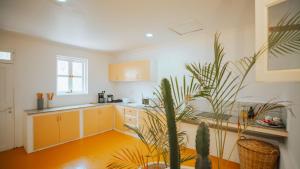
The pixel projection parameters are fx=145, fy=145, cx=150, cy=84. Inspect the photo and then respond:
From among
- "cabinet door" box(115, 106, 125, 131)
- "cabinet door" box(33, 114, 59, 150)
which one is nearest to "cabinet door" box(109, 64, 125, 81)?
"cabinet door" box(115, 106, 125, 131)

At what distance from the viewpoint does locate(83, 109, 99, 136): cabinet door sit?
384 centimetres

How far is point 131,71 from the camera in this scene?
4184mm

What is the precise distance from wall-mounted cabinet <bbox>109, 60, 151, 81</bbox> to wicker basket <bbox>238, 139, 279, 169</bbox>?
251 cm

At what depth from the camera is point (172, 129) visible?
2.88 ft

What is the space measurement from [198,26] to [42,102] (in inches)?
150

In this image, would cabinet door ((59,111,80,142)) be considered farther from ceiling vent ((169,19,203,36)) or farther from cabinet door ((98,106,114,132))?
ceiling vent ((169,19,203,36))

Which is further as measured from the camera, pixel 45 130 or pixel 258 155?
pixel 45 130

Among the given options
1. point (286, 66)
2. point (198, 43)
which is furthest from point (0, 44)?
point (286, 66)

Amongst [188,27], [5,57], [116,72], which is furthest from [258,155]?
[5,57]

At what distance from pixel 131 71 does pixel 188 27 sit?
202 cm

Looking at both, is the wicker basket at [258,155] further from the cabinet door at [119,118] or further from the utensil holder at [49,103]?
the utensil holder at [49,103]

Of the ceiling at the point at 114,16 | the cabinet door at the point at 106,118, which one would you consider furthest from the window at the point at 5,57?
the cabinet door at the point at 106,118

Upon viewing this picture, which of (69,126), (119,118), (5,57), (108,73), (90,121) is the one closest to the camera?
(5,57)

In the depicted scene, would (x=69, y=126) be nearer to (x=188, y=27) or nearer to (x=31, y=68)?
(x=31, y=68)
